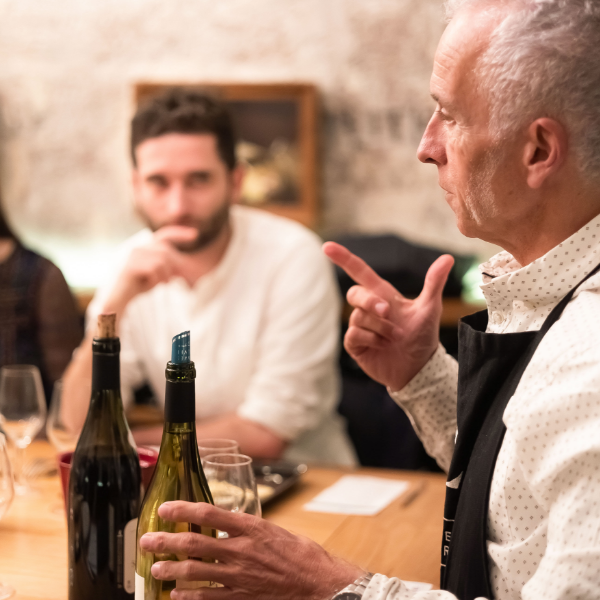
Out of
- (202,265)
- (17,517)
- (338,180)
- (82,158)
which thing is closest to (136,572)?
(17,517)

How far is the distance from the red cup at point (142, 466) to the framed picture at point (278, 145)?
6.59 ft

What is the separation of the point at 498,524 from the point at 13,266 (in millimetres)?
1919

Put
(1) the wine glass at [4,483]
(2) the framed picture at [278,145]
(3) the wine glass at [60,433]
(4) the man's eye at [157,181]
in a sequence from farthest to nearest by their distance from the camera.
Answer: (2) the framed picture at [278,145]
(4) the man's eye at [157,181]
(3) the wine glass at [60,433]
(1) the wine glass at [4,483]

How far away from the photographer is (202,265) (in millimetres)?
2287

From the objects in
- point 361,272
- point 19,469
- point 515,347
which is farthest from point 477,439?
point 19,469

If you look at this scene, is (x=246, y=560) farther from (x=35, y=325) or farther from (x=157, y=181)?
(x=35, y=325)

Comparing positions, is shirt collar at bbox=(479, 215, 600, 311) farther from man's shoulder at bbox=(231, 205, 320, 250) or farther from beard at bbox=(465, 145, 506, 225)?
man's shoulder at bbox=(231, 205, 320, 250)

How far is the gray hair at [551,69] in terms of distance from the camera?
0.80m

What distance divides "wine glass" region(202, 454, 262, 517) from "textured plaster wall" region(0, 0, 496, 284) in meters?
2.31

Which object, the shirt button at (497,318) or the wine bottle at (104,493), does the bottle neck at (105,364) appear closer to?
the wine bottle at (104,493)

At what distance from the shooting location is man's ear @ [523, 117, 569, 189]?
0.82 meters

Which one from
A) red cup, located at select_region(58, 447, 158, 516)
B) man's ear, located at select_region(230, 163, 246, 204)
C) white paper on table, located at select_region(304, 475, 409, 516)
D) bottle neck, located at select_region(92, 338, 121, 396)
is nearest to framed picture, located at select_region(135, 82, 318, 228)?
man's ear, located at select_region(230, 163, 246, 204)

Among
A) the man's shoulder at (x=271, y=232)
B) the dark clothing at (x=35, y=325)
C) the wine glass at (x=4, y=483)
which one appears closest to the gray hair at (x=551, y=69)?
the wine glass at (x=4, y=483)

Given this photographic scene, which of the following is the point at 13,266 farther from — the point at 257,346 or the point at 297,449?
the point at 297,449
